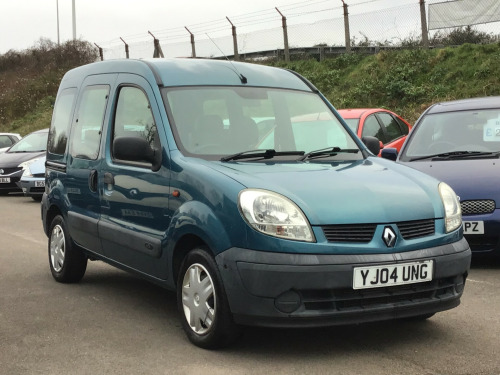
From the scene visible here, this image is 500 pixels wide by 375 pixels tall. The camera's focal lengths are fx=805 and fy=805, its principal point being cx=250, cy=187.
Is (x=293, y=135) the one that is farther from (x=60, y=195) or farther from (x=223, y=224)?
(x=60, y=195)

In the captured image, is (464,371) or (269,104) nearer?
(464,371)

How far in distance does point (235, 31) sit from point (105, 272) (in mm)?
22356

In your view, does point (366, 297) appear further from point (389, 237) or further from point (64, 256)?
point (64, 256)

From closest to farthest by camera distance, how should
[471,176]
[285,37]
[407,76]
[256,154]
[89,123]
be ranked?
[256,154] < [89,123] < [471,176] < [407,76] < [285,37]

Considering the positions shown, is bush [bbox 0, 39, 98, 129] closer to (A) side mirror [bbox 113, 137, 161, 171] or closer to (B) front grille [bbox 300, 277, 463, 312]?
(A) side mirror [bbox 113, 137, 161, 171]

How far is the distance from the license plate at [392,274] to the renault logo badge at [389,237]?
0.41ft

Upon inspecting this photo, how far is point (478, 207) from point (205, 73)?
9.74 ft

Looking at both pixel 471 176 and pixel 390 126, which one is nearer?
pixel 471 176

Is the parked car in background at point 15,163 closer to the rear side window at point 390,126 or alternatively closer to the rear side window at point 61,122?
the rear side window at point 390,126

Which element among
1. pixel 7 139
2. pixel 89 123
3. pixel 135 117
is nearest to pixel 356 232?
pixel 135 117

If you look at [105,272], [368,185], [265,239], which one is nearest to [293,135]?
[368,185]

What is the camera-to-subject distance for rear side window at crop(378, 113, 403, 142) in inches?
498

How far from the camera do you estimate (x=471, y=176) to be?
24.4ft

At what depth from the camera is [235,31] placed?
95.5ft
